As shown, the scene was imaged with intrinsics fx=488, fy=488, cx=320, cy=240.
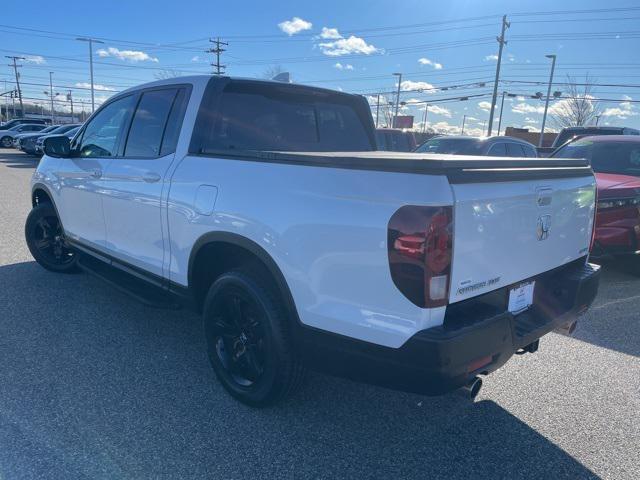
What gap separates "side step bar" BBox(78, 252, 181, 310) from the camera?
3.52 meters

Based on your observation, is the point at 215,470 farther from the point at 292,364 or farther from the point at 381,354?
the point at 381,354

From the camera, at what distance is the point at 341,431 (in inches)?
110

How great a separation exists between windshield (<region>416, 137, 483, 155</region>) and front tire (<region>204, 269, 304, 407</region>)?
23.7 feet

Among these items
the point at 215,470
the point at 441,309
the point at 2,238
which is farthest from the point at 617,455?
the point at 2,238

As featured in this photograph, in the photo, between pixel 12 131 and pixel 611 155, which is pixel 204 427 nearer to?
pixel 611 155

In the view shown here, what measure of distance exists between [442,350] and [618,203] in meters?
4.40

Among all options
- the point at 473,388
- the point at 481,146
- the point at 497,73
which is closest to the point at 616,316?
the point at 473,388

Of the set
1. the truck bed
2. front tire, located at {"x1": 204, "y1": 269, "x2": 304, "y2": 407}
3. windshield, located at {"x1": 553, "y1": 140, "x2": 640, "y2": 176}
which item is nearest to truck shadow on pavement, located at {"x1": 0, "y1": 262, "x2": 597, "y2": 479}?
front tire, located at {"x1": 204, "y1": 269, "x2": 304, "y2": 407}

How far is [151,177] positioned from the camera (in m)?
3.46

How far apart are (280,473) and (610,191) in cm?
481

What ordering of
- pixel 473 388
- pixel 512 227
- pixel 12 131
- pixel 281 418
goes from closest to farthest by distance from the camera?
pixel 512 227, pixel 473 388, pixel 281 418, pixel 12 131

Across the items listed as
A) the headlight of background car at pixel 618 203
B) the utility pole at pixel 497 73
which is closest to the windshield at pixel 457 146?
the headlight of background car at pixel 618 203

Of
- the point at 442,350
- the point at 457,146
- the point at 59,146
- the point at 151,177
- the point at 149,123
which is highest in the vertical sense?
the point at 149,123

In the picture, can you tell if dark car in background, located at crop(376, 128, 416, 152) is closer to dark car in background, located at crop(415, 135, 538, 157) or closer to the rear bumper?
dark car in background, located at crop(415, 135, 538, 157)
